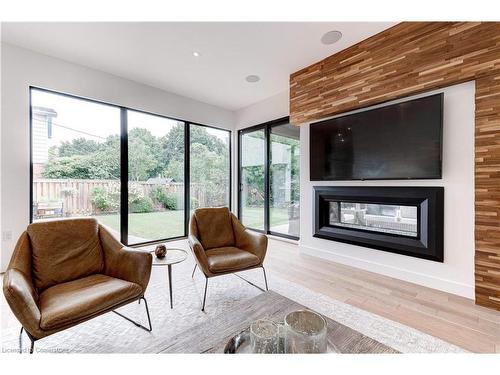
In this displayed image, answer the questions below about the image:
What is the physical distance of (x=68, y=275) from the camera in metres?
1.71

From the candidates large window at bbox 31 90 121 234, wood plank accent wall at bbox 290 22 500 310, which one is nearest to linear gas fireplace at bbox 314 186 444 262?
wood plank accent wall at bbox 290 22 500 310

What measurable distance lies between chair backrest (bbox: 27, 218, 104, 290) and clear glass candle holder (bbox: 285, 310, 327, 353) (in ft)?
5.54

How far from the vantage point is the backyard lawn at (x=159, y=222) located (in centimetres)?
367

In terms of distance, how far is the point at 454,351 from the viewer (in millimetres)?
1486

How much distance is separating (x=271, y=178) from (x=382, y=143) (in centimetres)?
225

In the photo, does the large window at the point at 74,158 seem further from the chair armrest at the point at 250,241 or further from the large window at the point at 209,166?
the chair armrest at the point at 250,241

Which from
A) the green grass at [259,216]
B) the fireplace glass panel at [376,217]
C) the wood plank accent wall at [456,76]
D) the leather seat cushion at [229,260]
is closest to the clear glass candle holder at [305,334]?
the leather seat cushion at [229,260]

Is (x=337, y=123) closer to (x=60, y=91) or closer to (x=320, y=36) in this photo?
(x=320, y=36)

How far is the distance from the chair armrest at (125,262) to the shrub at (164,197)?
2.20 metres

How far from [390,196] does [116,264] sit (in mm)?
2957

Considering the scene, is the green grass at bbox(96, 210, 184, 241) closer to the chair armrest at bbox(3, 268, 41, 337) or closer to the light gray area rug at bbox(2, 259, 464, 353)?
the light gray area rug at bbox(2, 259, 464, 353)

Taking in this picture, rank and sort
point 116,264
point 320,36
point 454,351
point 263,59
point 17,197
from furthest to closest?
point 263,59 < point 17,197 < point 320,36 < point 116,264 < point 454,351

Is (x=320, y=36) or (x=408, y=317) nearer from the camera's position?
(x=408, y=317)
